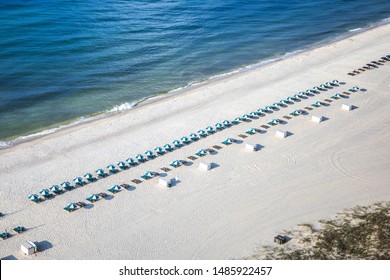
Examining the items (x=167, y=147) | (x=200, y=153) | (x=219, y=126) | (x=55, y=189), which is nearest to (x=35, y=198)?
(x=55, y=189)

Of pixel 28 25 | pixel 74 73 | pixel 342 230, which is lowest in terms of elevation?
pixel 342 230

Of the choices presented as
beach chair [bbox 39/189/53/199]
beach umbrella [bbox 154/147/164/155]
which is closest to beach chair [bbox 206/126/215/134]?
beach umbrella [bbox 154/147/164/155]

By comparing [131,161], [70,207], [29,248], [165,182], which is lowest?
[29,248]

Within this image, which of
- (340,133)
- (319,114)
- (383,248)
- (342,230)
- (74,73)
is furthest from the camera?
(74,73)

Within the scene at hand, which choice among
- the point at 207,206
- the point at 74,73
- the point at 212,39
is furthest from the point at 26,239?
the point at 212,39

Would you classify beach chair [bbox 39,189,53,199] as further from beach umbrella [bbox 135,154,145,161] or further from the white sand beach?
beach umbrella [bbox 135,154,145,161]

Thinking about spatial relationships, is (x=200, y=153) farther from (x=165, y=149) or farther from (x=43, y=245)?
(x=43, y=245)
